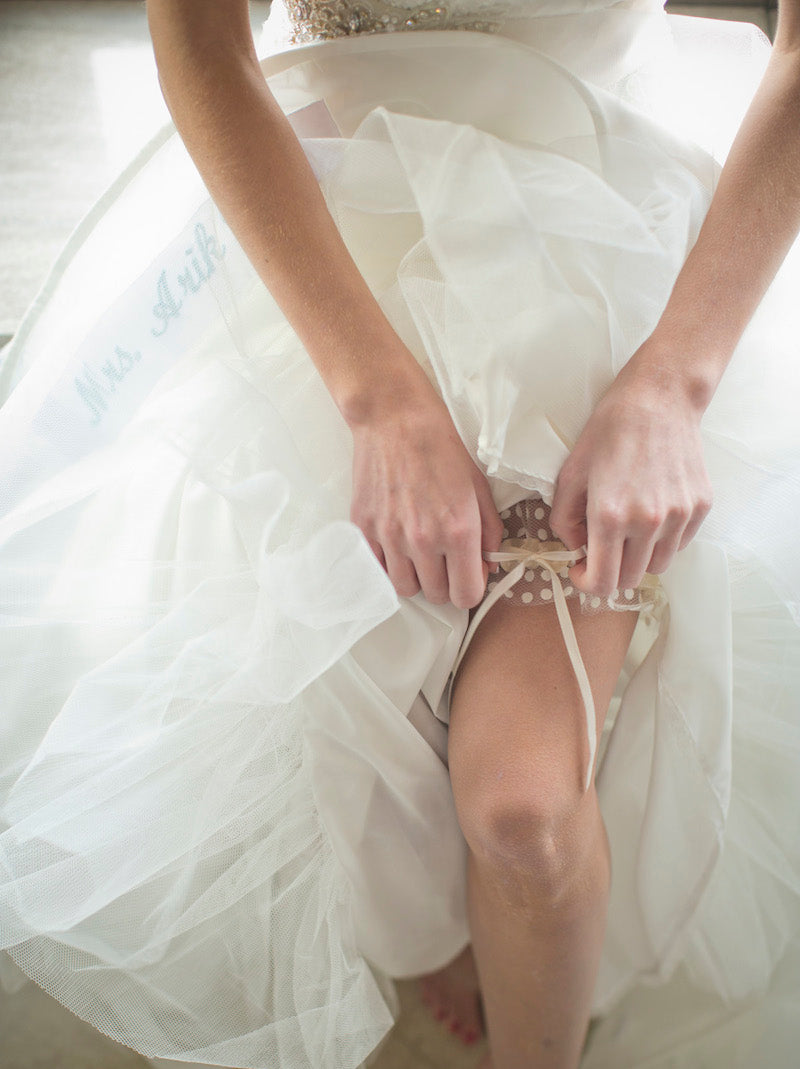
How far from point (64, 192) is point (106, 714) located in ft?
3.86

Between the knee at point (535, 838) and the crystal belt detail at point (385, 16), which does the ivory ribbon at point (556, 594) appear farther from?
the crystal belt detail at point (385, 16)

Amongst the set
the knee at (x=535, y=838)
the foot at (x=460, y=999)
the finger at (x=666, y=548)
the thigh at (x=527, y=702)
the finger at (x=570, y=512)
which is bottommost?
the foot at (x=460, y=999)

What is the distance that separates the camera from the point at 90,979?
0.69m

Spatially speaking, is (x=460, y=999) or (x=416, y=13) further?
(x=460, y=999)

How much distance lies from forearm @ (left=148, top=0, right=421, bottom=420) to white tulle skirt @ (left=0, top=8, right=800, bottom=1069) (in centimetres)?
4

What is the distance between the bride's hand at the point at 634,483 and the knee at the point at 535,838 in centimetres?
16

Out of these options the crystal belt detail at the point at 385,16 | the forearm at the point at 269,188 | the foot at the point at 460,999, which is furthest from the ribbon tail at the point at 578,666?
the crystal belt detail at the point at 385,16

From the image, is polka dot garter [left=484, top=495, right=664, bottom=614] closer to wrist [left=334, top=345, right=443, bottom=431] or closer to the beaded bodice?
wrist [left=334, top=345, right=443, bottom=431]

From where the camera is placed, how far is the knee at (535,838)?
62 cm

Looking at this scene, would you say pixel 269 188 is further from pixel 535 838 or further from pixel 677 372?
pixel 535 838

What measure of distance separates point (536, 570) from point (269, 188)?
38 cm

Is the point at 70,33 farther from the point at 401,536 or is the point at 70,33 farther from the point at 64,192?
the point at 401,536

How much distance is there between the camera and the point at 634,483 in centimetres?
61

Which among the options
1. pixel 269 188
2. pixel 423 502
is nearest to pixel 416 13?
pixel 269 188
